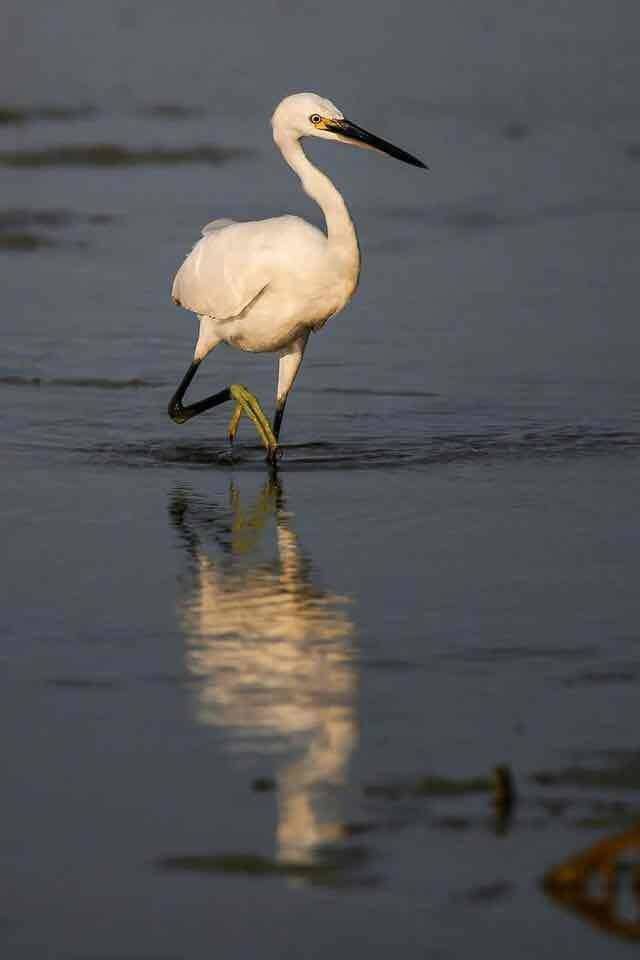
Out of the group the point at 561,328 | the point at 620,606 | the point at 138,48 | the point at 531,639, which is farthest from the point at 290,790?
the point at 138,48

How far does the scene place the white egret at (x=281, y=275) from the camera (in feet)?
34.1

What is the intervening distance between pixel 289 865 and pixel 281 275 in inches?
212

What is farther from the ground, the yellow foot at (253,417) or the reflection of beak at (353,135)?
the reflection of beak at (353,135)

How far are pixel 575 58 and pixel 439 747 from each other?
21.9 metres

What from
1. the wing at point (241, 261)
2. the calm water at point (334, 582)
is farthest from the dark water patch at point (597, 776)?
the wing at point (241, 261)

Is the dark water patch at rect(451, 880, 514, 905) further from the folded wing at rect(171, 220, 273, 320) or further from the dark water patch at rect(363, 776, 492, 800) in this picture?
the folded wing at rect(171, 220, 273, 320)

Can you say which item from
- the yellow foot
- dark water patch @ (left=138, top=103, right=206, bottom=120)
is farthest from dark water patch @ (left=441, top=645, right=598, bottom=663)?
dark water patch @ (left=138, top=103, right=206, bottom=120)

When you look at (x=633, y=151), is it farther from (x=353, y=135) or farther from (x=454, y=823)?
(x=454, y=823)

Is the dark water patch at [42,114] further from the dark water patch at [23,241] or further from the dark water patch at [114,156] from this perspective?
the dark water patch at [23,241]

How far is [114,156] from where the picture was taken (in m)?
20.8

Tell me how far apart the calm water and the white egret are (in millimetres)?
446

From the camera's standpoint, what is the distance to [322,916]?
508cm

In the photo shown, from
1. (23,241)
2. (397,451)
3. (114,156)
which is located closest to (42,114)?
(114,156)

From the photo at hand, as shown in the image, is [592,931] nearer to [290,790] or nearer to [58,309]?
[290,790]
